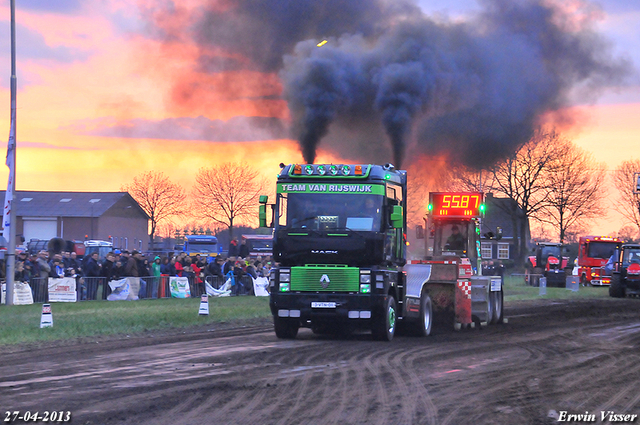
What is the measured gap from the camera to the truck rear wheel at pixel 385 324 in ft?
50.4

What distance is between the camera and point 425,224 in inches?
825

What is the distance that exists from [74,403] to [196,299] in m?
20.9

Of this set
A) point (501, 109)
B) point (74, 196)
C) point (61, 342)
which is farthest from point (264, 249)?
point (61, 342)

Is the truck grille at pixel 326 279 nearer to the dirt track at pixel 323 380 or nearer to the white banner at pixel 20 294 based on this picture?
the dirt track at pixel 323 380

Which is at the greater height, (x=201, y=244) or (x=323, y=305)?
(x=201, y=244)

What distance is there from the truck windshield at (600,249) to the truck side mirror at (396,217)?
42.4 metres

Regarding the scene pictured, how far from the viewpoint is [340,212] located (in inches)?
603

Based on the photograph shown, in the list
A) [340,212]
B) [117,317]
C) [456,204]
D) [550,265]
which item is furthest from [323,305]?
[550,265]

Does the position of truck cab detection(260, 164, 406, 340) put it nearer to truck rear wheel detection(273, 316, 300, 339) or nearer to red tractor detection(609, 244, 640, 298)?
truck rear wheel detection(273, 316, 300, 339)

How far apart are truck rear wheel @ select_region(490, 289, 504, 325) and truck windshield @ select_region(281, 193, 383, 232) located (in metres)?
7.12

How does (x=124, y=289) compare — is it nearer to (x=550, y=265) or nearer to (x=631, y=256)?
(x=631, y=256)

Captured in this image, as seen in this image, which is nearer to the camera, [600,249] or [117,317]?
[117,317]

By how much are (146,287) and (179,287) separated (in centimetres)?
170

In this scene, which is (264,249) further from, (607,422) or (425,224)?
(607,422)
